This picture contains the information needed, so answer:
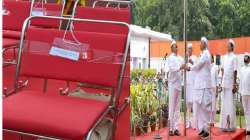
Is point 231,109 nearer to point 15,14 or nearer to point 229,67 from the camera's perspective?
point 229,67

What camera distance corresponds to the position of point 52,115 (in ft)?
6.47

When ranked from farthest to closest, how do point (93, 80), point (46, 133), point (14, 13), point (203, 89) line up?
point (203, 89), point (14, 13), point (93, 80), point (46, 133)

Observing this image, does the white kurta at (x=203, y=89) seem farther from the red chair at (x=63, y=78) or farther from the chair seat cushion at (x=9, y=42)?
the red chair at (x=63, y=78)

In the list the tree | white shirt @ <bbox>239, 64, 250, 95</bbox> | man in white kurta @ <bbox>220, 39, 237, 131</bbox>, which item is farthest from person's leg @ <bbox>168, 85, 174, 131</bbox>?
the tree

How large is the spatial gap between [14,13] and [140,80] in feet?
15.2

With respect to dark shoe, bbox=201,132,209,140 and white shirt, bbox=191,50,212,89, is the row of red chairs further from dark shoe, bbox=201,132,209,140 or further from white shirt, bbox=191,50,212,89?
dark shoe, bbox=201,132,209,140

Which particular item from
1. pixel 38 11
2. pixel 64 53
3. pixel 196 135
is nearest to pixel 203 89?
pixel 196 135

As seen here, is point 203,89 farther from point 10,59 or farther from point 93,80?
point 93,80

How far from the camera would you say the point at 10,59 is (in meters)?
3.21

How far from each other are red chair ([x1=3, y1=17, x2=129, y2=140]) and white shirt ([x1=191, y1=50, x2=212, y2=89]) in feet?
13.3

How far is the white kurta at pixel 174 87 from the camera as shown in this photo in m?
6.59

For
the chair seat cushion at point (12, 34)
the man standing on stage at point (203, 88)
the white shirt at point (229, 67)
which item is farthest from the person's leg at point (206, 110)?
the chair seat cushion at point (12, 34)

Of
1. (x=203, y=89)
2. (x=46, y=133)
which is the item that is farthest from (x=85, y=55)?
(x=203, y=89)

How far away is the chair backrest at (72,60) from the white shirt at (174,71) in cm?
428
